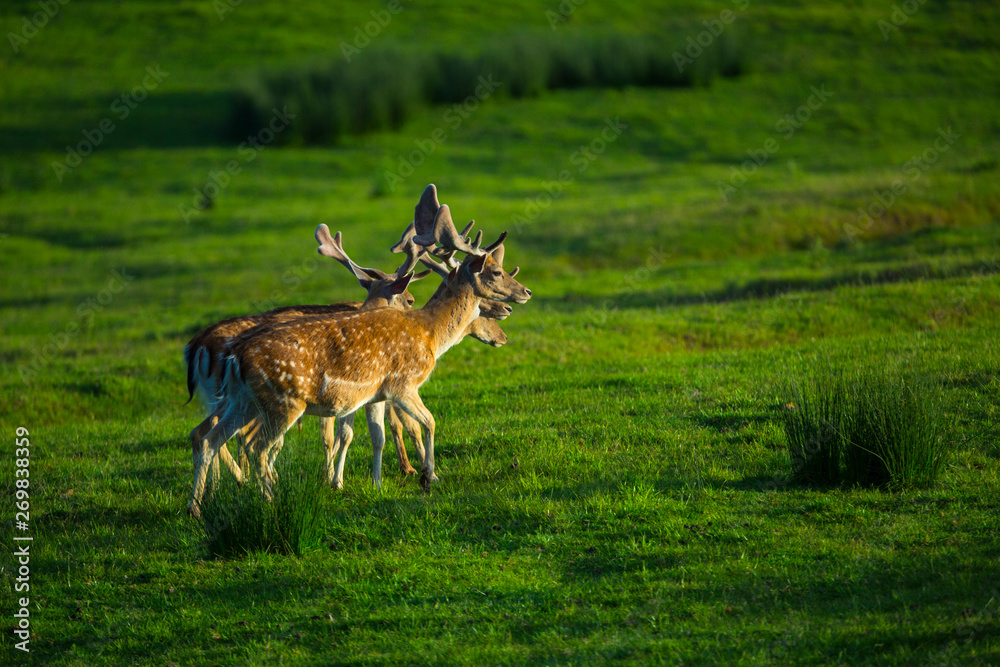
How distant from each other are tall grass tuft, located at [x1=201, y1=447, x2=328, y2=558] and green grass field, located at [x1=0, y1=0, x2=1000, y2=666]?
0.16 meters

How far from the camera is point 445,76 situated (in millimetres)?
48750

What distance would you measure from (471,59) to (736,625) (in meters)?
45.2

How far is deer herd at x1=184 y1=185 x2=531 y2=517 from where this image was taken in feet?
29.3

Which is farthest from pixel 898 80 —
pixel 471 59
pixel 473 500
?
pixel 473 500

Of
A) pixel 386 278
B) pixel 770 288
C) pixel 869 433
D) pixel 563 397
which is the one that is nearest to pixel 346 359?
pixel 386 278

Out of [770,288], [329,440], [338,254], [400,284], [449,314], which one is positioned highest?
[338,254]

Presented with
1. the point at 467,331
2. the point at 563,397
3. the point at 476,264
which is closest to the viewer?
the point at 476,264

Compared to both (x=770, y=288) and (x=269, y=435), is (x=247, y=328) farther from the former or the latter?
(x=770, y=288)

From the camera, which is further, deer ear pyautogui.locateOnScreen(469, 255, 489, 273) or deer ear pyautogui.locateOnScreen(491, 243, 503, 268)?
deer ear pyautogui.locateOnScreen(491, 243, 503, 268)

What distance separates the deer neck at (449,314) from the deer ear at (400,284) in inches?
20.5

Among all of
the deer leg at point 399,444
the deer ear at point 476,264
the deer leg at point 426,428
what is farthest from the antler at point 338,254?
the deer leg at point 426,428

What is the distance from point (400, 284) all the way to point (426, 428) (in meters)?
2.22

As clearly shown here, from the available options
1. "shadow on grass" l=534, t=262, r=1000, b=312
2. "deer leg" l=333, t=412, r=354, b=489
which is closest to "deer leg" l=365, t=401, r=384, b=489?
"deer leg" l=333, t=412, r=354, b=489

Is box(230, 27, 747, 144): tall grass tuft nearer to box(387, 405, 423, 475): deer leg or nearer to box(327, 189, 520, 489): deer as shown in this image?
box(327, 189, 520, 489): deer
